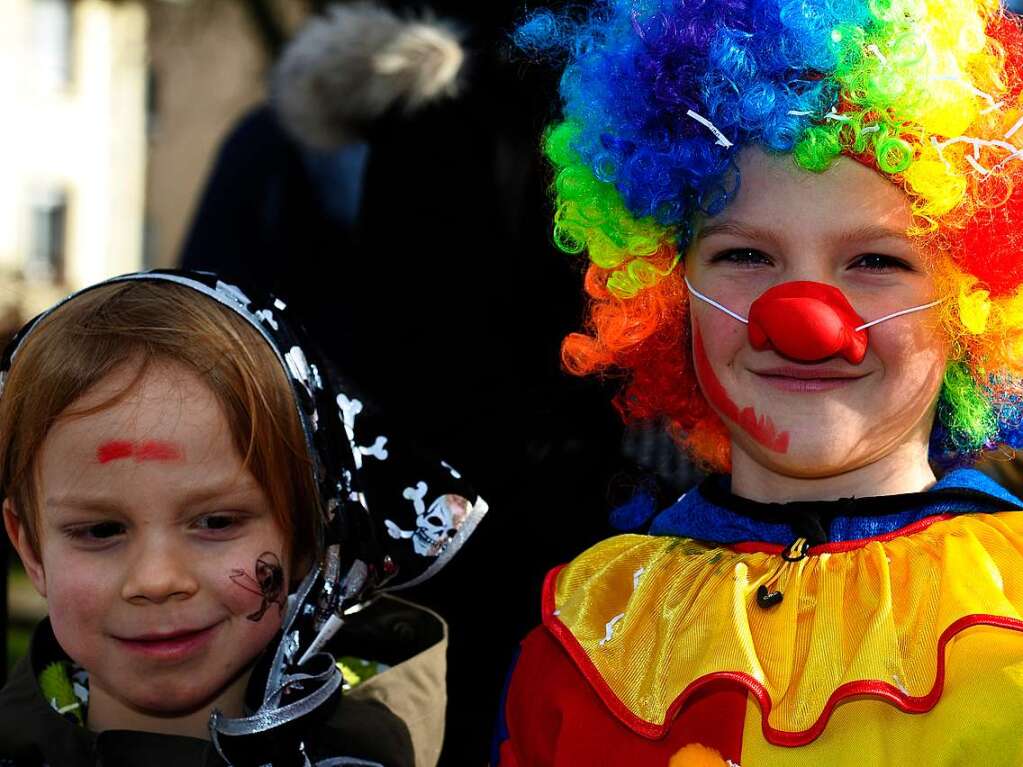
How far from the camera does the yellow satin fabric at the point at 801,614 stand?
1680 mm

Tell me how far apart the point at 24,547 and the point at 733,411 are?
115 centimetres

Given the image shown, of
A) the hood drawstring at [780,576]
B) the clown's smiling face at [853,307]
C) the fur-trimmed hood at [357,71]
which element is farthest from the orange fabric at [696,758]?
the fur-trimmed hood at [357,71]

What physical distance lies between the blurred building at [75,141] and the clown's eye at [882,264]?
16.1 m

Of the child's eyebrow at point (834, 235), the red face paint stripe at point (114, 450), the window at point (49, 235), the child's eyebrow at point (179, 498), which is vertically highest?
the child's eyebrow at point (834, 235)

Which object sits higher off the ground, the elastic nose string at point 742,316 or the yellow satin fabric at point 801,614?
the elastic nose string at point 742,316

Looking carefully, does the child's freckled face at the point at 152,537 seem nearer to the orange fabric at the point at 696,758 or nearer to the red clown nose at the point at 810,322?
the orange fabric at the point at 696,758

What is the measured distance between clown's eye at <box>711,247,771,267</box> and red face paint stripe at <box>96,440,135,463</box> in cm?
91

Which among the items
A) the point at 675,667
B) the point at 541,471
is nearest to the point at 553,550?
the point at 541,471

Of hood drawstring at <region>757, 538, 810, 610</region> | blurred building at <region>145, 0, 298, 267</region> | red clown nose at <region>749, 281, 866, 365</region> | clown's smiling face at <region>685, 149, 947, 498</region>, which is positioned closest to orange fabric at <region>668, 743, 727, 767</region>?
hood drawstring at <region>757, 538, 810, 610</region>

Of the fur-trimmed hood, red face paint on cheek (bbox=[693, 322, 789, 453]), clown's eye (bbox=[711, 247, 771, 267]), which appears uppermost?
the fur-trimmed hood

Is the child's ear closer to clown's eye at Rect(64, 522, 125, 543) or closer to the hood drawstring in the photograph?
clown's eye at Rect(64, 522, 125, 543)

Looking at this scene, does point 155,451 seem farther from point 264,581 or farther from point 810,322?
point 810,322

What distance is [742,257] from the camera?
1903 mm

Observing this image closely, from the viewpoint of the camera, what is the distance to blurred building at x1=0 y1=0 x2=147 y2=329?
16.7m
